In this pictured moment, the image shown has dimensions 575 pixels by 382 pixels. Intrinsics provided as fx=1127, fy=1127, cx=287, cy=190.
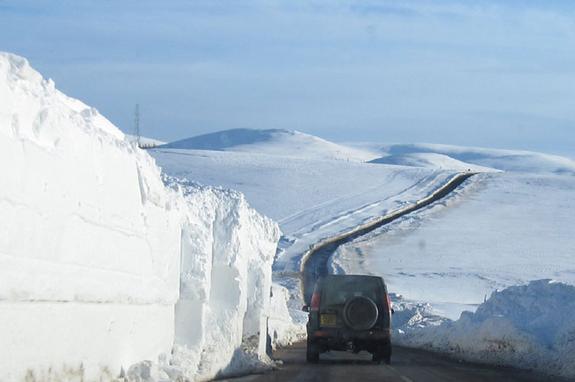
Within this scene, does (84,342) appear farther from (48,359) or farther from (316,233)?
(316,233)

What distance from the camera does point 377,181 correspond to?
11125 cm

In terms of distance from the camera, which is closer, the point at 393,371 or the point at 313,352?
the point at 393,371

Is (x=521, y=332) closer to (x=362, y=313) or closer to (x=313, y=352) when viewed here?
(x=362, y=313)

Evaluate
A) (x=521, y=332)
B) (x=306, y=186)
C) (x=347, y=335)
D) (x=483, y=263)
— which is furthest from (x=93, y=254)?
(x=306, y=186)

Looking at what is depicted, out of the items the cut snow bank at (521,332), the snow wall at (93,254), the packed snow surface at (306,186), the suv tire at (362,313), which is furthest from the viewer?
the packed snow surface at (306,186)

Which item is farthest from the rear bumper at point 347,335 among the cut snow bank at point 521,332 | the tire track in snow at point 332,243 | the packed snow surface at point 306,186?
the packed snow surface at point 306,186

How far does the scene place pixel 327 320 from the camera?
22.3 meters

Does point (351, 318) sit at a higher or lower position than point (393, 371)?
higher

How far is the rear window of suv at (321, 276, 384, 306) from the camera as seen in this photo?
22594 millimetres

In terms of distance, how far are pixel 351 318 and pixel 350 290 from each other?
1167 millimetres

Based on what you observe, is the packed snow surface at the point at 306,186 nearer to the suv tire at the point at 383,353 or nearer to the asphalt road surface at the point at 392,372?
the asphalt road surface at the point at 392,372

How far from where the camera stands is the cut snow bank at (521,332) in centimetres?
2155

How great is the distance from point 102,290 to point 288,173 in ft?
333

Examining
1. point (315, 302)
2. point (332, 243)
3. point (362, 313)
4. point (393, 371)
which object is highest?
point (332, 243)
